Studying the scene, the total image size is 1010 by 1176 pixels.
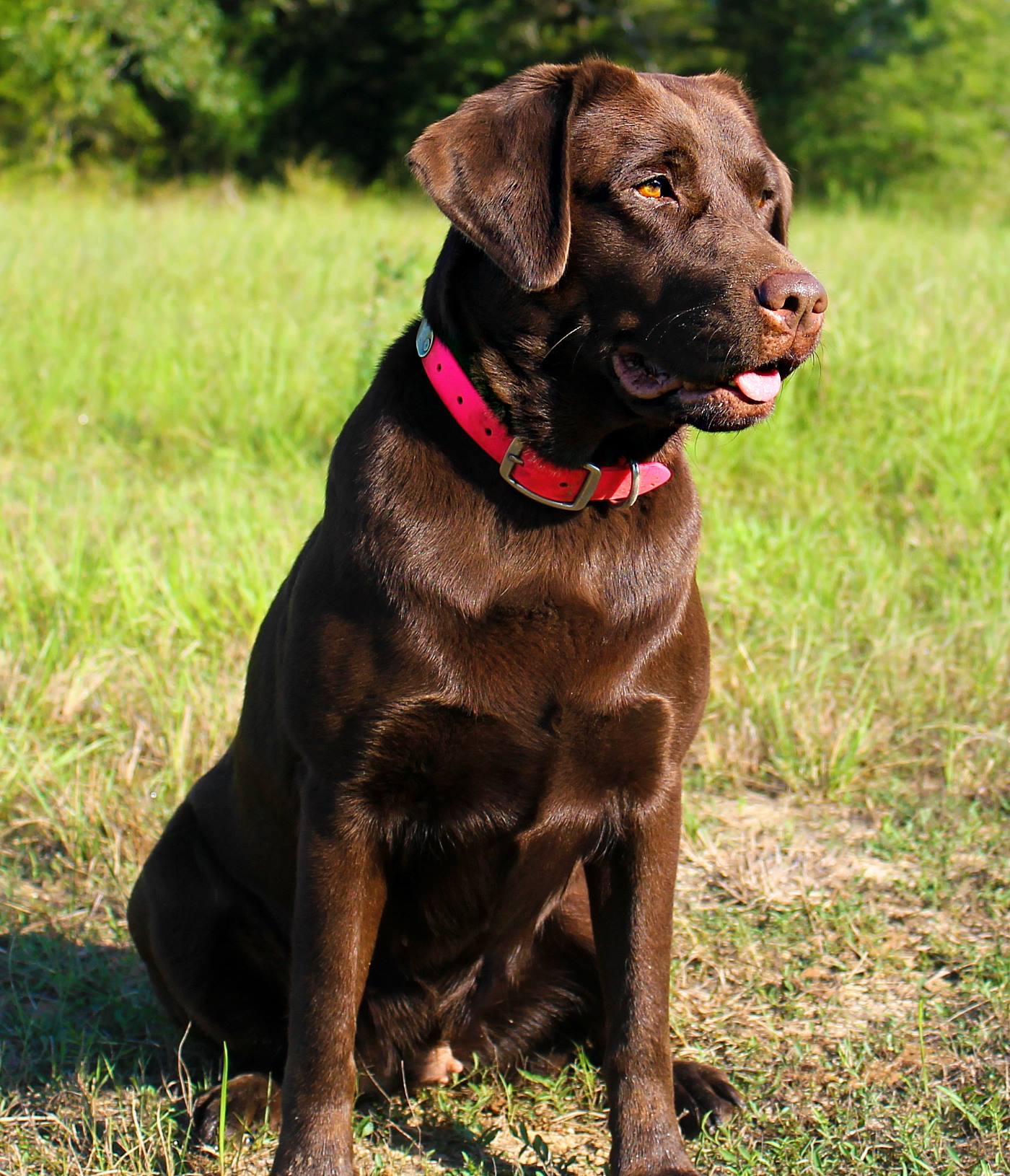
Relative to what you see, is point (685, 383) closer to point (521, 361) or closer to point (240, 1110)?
point (521, 361)

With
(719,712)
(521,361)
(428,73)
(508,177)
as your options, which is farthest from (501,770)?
(428,73)

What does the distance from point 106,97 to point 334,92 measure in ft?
18.6

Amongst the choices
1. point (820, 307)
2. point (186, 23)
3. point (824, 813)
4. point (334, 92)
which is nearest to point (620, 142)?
point (820, 307)

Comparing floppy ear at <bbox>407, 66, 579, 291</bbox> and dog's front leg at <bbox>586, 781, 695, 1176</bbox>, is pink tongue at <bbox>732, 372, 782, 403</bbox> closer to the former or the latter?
floppy ear at <bbox>407, 66, 579, 291</bbox>

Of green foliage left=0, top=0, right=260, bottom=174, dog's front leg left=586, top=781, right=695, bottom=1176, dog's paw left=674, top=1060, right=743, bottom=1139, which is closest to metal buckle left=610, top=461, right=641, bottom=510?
dog's front leg left=586, top=781, right=695, bottom=1176

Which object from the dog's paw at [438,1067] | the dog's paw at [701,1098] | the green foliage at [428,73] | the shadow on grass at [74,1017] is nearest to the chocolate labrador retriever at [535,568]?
the dog's paw at [701,1098]

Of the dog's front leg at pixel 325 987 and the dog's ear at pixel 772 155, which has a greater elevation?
the dog's ear at pixel 772 155

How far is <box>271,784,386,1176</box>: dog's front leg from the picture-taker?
207cm

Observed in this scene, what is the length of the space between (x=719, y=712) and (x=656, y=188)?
1.82 meters

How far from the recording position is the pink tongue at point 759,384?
2.01 meters

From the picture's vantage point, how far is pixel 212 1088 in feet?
7.91

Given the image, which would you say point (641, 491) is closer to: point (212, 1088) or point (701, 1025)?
point (701, 1025)

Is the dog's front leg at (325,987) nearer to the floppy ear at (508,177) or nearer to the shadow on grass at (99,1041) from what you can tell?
the shadow on grass at (99,1041)

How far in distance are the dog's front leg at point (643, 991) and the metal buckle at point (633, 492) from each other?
17.7 inches
